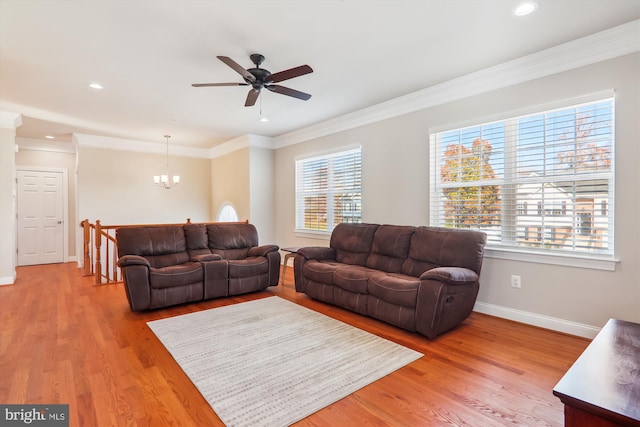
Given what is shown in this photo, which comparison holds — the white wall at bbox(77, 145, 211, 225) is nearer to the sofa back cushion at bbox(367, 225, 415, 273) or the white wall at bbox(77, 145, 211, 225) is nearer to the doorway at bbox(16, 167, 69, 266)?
the doorway at bbox(16, 167, 69, 266)

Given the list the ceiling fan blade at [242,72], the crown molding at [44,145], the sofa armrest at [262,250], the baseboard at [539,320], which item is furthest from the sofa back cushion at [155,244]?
the crown molding at [44,145]

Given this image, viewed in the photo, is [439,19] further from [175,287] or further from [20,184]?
[20,184]

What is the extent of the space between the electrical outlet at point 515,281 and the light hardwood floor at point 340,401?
0.39m

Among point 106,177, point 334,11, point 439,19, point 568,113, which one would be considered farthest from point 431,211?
point 106,177

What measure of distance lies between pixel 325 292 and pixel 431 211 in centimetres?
167

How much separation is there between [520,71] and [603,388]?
305 cm

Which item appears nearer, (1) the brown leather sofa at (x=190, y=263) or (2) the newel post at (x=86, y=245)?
(1) the brown leather sofa at (x=190, y=263)

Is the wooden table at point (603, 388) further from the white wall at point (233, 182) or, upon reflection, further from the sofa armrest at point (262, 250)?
the white wall at point (233, 182)

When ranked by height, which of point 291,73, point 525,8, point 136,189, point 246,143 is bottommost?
A: point 136,189

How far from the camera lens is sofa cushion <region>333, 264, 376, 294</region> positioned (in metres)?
3.34

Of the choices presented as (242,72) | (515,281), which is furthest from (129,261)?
(515,281)

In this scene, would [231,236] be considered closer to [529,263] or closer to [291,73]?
[291,73]

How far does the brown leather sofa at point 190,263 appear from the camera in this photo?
360cm

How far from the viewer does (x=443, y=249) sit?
A: 3340 mm
